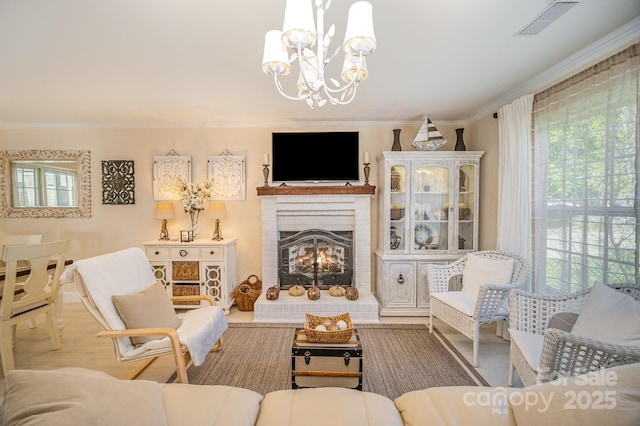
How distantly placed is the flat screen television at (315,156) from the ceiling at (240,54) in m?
0.37

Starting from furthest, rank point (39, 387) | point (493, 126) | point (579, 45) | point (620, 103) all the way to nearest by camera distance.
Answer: point (493, 126)
point (579, 45)
point (620, 103)
point (39, 387)

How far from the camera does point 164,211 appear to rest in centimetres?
368

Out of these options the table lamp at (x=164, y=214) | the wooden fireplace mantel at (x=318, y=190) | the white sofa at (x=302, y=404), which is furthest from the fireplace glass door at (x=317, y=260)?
the white sofa at (x=302, y=404)

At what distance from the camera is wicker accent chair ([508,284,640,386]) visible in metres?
1.33

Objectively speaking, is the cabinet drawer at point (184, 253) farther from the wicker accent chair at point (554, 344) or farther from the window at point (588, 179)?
the window at point (588, 179)

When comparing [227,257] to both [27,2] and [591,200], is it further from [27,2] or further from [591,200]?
[591,200]

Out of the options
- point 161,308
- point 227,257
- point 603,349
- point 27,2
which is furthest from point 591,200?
point 27,2

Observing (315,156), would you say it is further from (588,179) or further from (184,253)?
(588,179)

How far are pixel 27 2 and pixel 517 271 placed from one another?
13.1ft

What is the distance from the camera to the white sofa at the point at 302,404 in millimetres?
822

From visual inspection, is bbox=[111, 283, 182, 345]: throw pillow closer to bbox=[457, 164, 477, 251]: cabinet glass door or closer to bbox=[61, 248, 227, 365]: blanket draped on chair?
bbox=[61, 248, 227, 365]: blanket draped on chair

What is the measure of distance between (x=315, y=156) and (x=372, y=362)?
96.9 inches

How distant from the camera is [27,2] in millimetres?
1531

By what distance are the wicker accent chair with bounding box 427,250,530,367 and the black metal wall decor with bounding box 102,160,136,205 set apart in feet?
13.2
